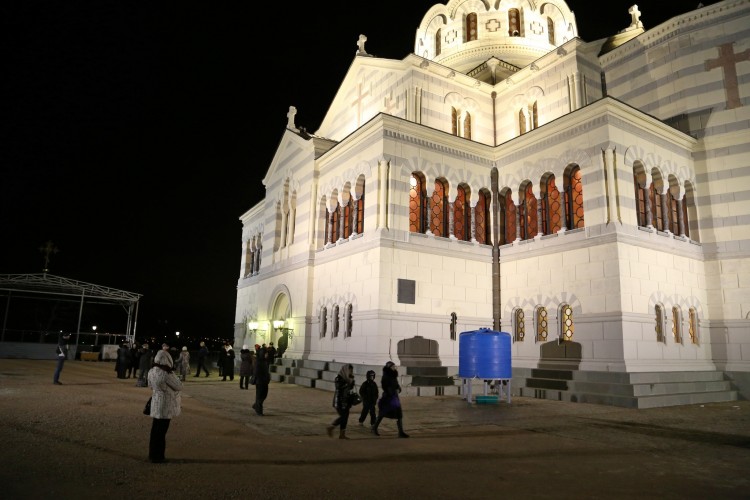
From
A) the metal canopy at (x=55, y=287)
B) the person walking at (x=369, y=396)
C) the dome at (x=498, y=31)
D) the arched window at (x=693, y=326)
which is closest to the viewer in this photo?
the person walking at (x=369, y=396)

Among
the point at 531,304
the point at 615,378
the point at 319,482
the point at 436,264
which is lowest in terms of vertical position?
the point at 319,482

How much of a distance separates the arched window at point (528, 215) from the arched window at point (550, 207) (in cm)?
60

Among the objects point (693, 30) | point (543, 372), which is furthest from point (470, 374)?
point (693, 30)

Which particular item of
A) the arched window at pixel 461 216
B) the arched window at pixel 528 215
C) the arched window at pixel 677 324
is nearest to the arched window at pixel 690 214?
the arched window at pixel 677 324

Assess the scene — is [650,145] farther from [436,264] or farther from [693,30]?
[436,264]

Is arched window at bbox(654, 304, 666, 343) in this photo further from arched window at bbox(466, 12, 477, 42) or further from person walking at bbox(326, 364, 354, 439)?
arched window at bbox(466, 12, 477, 42)

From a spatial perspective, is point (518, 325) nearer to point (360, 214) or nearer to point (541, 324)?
point (541, 324)

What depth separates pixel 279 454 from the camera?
30.2 feet

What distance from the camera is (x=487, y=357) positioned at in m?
16.9

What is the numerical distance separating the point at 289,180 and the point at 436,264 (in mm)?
11411

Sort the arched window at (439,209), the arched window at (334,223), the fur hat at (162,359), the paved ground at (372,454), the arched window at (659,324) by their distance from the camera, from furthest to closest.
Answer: the arched window at (334,223) → the arched window at (439,209) → the arched window at (659,324) → the fur hat at (162,359) → the paved ground at (372,454)

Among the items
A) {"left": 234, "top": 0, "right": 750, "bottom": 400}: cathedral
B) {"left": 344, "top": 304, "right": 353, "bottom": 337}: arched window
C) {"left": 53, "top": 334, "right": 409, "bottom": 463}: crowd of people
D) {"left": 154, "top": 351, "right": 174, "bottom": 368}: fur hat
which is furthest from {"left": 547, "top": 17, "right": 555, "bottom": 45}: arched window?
{"left": 154, "top": 351, "right": 174, "bottom": 368}: fur hat

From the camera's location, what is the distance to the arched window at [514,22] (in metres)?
33.3

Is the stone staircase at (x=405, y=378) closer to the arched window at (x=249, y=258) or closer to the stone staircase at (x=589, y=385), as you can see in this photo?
the stone staircase at (x=589, y=385)
